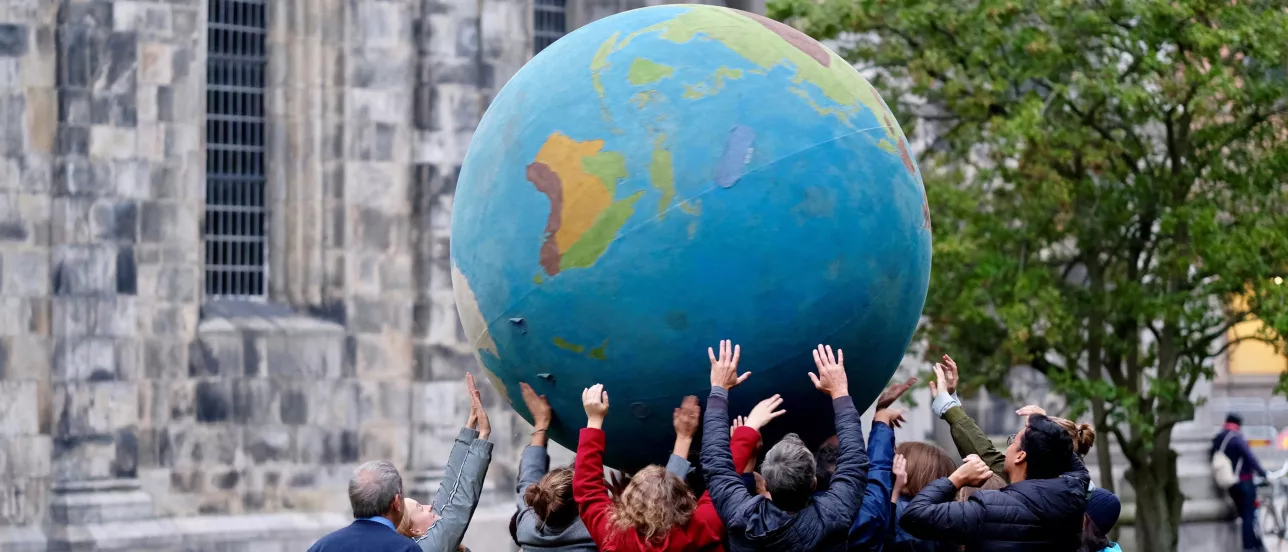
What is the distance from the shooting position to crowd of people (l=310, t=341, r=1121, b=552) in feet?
19.5

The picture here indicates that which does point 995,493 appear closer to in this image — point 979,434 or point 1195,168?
point 979,434

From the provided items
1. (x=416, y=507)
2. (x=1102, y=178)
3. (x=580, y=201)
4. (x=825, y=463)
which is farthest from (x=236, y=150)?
(x=580, y=201)

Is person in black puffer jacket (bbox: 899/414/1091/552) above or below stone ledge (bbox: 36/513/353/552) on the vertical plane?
above

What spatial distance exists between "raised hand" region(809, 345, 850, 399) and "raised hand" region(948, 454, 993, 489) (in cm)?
75

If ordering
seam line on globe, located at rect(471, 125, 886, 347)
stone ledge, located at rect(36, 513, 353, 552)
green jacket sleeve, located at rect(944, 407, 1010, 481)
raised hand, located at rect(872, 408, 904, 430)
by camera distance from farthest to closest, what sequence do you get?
stone ledge, located at rect(36, 513, 353, 552), green jacket sleeve, located at rect(944, 407, 1010, 481), raised hand, located at rect(872, 408, 904, 430), seam line on globe, located at rect(471, 125, 886, 347)

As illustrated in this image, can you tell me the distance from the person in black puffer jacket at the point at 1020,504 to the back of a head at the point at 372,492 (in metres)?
1.80

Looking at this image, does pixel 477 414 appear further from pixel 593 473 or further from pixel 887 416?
pixel 887 416

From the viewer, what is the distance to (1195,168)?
1491cm

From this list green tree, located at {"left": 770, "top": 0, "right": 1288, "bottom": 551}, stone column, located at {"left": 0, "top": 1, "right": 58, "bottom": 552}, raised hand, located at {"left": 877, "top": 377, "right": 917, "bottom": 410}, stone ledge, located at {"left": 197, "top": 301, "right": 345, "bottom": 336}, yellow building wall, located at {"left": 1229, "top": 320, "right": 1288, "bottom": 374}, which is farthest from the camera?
yellow building wall, located at {"left": 1229, "top": 320, "right": 1288, "bottom": 374}

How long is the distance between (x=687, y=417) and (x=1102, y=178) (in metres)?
10.2

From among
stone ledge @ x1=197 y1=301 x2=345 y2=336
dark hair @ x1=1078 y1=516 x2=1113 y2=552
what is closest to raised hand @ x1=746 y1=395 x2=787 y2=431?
dark hair @ x1=1078 y1=516 x2=1113 y2=552

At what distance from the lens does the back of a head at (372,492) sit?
6.33 m

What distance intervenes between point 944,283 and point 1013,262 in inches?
23.1

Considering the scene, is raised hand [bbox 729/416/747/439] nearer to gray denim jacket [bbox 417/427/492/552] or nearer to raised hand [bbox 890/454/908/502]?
raised hand [bbox 890/454/908/502]
